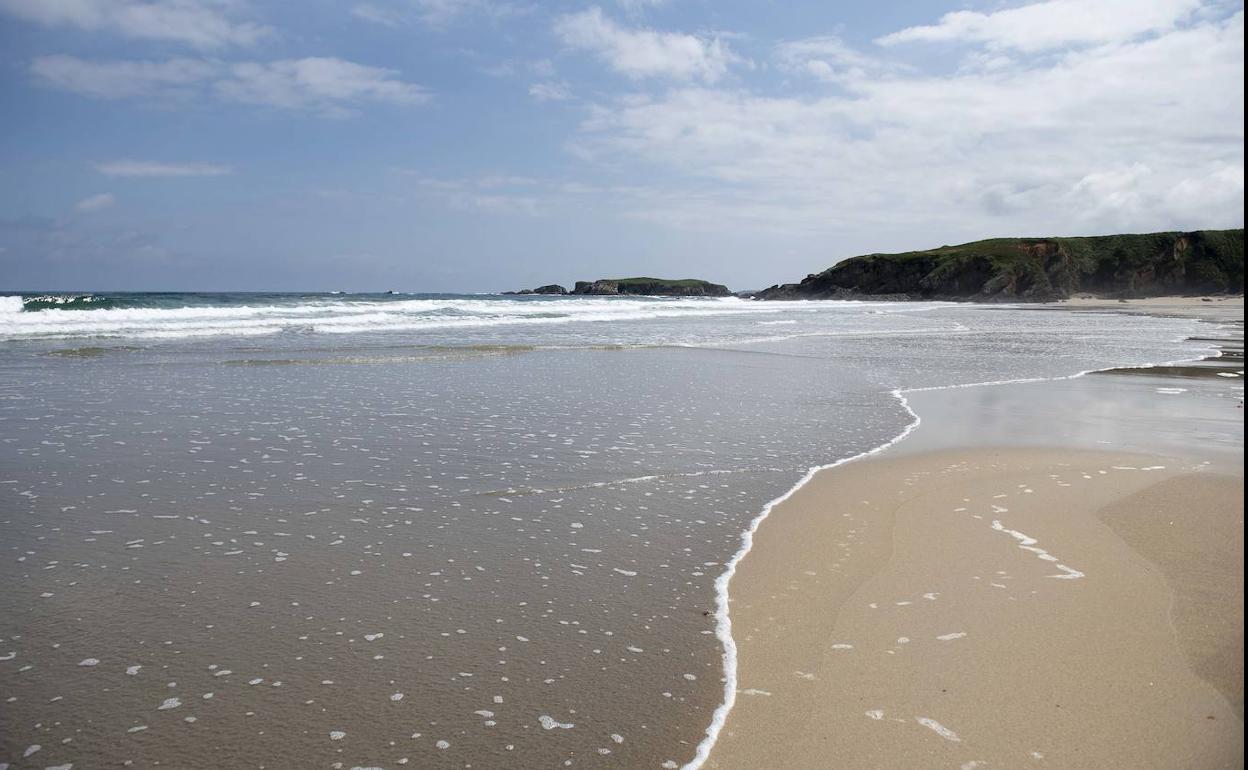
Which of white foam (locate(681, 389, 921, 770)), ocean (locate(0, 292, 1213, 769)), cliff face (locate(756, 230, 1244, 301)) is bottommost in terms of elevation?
white foam (locate(681, 389, 921, 770))

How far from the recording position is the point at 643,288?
165375 millimetres

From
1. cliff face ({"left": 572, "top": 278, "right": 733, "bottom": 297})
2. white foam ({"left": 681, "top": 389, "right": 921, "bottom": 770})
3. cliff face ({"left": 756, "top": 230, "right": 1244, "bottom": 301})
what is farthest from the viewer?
cliff face ({"left": 572, "top": 278, "right": 733, "bottom": 297})

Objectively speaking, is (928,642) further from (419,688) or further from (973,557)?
(419,688)

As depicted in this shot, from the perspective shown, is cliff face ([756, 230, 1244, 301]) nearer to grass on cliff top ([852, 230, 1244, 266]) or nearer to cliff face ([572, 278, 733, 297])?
grass on cliff top ([852, 230, 1244, 266])

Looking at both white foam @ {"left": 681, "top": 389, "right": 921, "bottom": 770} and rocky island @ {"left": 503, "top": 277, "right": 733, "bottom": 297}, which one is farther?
rocky island @ {"left": 503, "top": 277, "right": 733, "bottom": 297}

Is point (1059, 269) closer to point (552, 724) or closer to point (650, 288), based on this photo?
point (650, 288)

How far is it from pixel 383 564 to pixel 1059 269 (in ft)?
339

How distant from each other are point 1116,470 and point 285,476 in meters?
7.00

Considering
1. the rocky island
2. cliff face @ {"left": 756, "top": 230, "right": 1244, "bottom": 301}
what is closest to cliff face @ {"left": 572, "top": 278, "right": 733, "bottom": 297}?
the rocky island

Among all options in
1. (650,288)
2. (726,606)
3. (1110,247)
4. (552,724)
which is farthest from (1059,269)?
(552,724)

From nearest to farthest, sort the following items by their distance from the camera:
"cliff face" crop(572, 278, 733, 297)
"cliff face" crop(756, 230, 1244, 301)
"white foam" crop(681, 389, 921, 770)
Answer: "white foam" crop(681, 389, 921, 770)
"cliff face" crop(756, 230, 1244, 301)
"cliff face" crop(572, 278, 733, 297)

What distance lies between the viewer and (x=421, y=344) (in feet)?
70.1

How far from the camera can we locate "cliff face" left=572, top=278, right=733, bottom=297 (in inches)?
6403

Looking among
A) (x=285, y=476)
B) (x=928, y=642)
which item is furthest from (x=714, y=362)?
(x=928, y=642)
